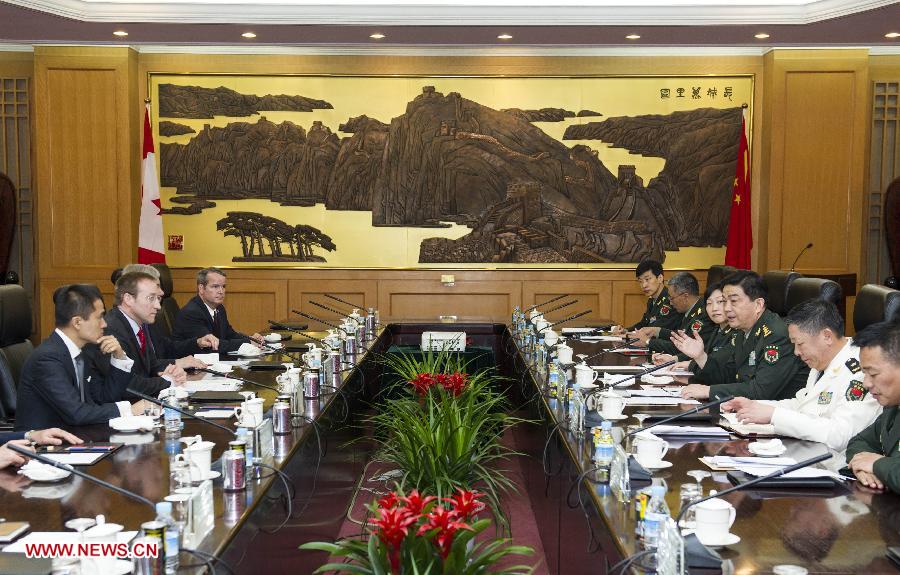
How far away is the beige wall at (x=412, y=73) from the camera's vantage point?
783cm

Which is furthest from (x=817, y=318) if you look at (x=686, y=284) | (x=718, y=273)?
(x=718, y=273)

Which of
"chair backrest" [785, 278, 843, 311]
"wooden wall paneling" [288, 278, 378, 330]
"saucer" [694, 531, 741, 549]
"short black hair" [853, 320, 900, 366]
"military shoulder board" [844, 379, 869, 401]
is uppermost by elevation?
"chair backrest" [785, 278, 843, 311]

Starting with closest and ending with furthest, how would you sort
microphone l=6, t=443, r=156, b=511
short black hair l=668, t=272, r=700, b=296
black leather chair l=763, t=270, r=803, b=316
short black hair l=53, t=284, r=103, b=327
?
microphone l=6, t=443, r=156, b=511 < short black hair l=53, t=284, r=103, b=327 < black leather chair l=763, t=270, r=803, b=316 < short black hair l=668, t=272, r=700, b=296

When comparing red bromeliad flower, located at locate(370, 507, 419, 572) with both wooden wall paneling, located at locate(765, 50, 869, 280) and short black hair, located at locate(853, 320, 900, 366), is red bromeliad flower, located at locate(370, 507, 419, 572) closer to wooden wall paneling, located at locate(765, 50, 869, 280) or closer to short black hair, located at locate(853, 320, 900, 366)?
short black hair, located at locate(853, 320, 900, 366)

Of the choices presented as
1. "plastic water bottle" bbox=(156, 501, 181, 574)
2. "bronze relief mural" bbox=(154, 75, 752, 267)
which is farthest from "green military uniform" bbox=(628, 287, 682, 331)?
"plastic water bottle" bbox=(156, 501, 181, 574)

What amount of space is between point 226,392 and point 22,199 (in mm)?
5399

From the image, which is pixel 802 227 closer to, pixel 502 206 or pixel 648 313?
pixel 648 313

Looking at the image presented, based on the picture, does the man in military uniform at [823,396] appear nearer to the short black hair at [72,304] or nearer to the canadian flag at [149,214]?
the short black hair at [72,304]

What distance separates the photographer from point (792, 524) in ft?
6.91

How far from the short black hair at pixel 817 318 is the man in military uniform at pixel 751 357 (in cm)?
Result: 58

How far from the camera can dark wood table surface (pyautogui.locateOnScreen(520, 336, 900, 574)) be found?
1.88 meters

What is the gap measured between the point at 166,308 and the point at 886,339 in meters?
5.16

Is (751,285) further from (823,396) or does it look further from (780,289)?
(780,289)

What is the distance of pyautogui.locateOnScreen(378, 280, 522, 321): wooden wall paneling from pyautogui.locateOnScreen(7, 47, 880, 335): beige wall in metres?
0.20
